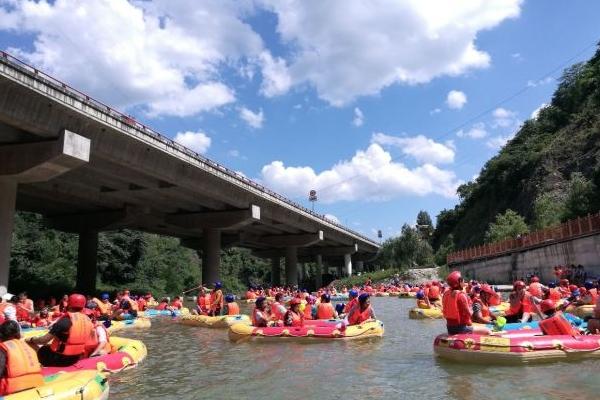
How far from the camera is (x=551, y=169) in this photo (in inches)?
2621

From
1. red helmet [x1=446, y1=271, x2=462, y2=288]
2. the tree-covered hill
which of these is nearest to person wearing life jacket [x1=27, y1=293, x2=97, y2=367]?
red helmet [x1=446, y1=271, x2=462, y2=288]

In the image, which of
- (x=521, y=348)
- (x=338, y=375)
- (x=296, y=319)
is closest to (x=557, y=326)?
(x=521, y=348)

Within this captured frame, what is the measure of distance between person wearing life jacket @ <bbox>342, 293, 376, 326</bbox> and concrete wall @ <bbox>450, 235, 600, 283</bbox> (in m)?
19.8

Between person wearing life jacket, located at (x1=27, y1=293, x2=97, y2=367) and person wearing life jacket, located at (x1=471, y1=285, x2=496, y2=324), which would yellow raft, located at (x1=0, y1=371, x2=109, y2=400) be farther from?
person wearing life jacket, located at (x1=471, y1=285, x2=496, y2=324)

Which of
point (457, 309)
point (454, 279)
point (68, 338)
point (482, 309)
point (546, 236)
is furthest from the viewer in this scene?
point (546, 236)

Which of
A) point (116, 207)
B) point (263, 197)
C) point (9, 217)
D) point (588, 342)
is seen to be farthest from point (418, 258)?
point (588, 342)

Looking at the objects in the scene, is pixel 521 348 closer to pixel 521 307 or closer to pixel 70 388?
pixel 521 307

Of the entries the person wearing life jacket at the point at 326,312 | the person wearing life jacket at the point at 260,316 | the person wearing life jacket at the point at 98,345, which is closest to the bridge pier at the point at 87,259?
the person wearing life jacket at the point at 260,316

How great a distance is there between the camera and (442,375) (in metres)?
10.5

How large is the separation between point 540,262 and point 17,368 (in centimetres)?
3791

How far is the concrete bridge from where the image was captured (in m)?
21.6

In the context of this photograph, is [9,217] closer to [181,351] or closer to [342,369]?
[181,351]

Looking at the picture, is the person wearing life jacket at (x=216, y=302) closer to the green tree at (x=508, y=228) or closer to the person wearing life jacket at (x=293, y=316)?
the person wearing life jacket at (x=293, y=316)

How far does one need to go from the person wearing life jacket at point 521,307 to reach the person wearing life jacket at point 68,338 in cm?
1091
